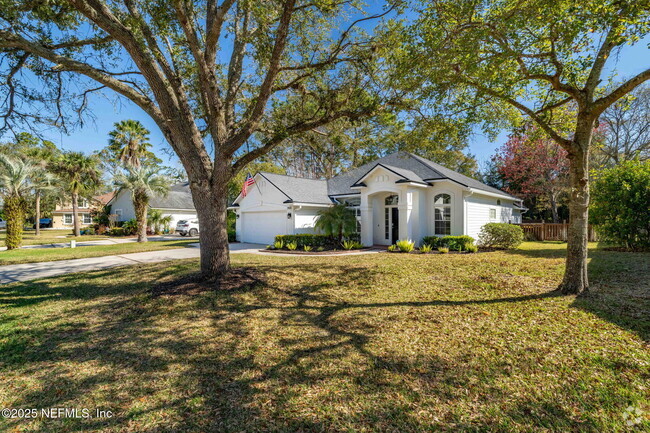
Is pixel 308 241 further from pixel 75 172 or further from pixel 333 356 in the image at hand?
pixel 75 172

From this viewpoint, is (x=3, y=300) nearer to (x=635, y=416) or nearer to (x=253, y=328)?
(x=253, y=328)

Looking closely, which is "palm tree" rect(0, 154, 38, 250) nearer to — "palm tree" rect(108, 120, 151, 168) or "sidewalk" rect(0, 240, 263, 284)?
"sidewalk" rect(0, 240, 263, 284)

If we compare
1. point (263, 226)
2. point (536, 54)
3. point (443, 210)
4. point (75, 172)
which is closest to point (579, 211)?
point (536, 54)

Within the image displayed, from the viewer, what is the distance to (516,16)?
5.62 meters

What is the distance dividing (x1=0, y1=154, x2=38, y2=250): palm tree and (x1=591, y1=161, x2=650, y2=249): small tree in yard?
2799 centimetres

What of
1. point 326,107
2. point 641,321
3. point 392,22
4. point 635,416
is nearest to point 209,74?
point 326,107

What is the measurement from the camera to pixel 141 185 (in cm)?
1978

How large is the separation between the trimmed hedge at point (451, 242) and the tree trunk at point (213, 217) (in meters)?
10.4

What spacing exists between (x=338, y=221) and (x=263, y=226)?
6.40 m

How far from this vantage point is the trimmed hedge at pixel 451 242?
13500 mm

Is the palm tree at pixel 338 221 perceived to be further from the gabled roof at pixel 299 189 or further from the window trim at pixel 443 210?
the window trim at pixel 443 210

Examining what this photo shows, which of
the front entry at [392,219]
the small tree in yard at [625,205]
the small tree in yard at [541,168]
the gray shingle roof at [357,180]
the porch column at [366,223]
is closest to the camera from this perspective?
the small tree in yard at [625,205]

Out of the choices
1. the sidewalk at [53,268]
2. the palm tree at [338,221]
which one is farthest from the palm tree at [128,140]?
the palm tree at [338,221]

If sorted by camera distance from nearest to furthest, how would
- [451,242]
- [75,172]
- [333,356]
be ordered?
[333,356], [451,242], [75,172]
